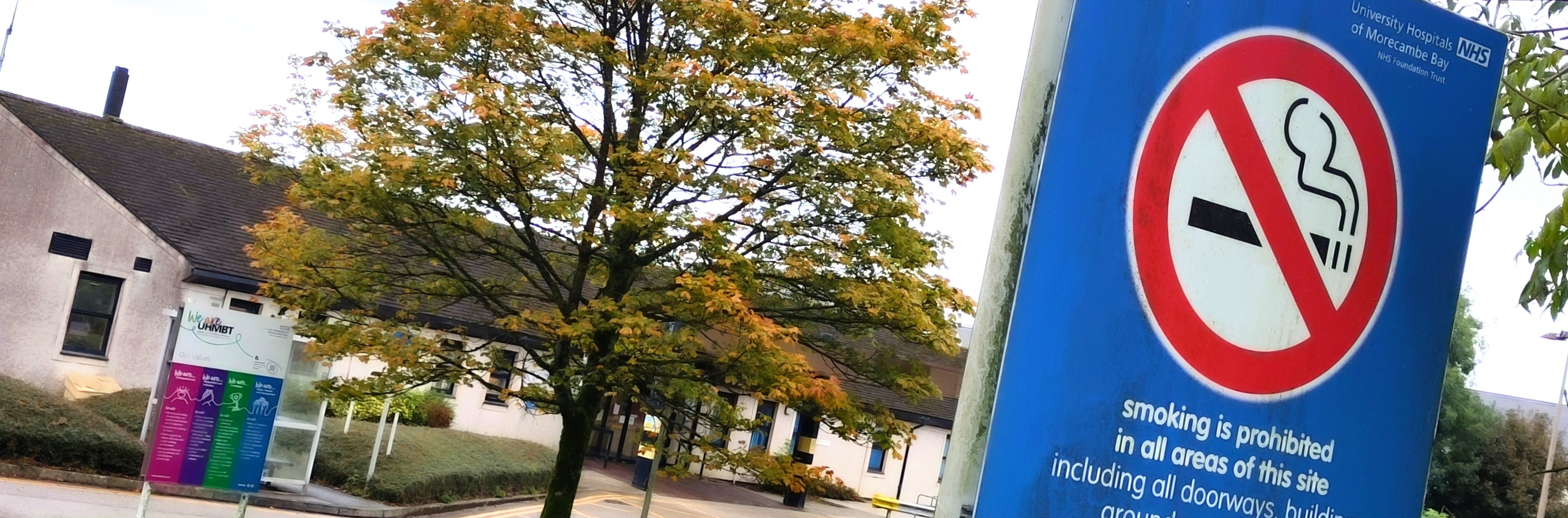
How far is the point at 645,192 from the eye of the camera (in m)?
12.9

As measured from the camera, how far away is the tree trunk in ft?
47.0

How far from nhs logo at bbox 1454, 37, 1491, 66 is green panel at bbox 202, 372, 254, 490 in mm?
15074

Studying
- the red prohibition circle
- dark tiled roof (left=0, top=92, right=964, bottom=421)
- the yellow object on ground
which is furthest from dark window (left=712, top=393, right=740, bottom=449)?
the yellow object on ground

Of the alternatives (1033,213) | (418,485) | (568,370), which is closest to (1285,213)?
(1033,213)

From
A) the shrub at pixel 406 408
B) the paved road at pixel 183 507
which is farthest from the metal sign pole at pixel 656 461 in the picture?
the shrub at pixel 406 408

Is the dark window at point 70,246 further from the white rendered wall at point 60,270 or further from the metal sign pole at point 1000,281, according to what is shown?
the metal sign pole at point 1000,281

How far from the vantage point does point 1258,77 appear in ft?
7.78

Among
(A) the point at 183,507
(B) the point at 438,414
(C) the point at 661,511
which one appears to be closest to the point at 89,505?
(A) the point at 183,507

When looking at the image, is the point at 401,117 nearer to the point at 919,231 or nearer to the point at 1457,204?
the point at 919,231

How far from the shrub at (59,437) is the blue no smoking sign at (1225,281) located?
18.8m

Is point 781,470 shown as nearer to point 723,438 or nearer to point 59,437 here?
point 723,438

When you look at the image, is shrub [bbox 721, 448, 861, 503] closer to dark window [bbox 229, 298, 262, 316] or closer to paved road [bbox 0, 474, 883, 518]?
paved road [bbox 0, 474, 883, 518]

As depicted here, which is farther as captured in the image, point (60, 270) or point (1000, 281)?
point (60, 270)

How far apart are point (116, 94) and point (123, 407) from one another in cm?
1199
